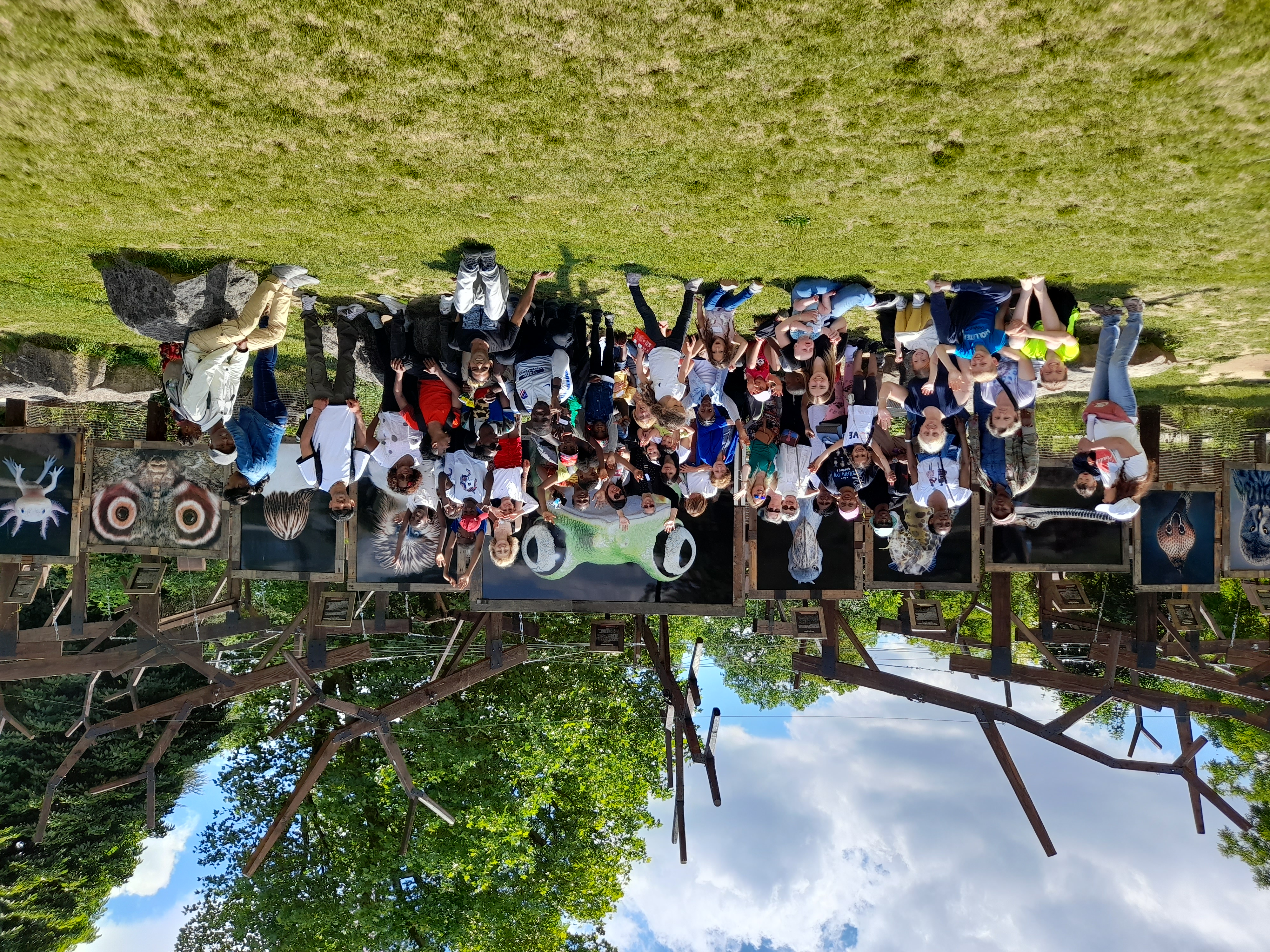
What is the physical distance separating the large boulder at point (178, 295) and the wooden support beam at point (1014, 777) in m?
11.7

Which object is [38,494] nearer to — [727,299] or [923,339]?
[727,299]

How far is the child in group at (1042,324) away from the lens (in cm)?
788

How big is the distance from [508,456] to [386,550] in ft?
12.5

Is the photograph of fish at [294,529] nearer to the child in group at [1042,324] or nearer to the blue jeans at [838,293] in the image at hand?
the blue jeans at [838,293]

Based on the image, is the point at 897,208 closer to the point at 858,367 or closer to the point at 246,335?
the point at 858,367

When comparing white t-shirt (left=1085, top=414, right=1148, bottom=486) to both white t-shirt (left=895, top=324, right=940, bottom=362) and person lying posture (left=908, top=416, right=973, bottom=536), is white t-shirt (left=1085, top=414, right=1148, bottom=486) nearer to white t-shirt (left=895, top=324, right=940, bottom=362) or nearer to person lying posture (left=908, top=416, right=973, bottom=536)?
person lying posture (left=908, top=416, right=973, bottom=536)

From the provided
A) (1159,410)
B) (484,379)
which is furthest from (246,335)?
(1159,410)

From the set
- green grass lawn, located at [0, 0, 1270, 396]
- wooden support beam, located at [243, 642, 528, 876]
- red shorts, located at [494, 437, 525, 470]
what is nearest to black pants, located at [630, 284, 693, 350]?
green grass lawn, located at [0, 0, 1270, 396]

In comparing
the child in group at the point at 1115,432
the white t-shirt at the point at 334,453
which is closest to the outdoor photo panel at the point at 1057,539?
the child in group at the point at 1115,432

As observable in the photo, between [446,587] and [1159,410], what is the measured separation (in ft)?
→ 39.2

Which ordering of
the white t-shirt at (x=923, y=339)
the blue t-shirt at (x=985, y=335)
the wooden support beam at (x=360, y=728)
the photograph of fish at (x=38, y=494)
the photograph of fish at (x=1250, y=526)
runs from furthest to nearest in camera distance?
the photograph of fish at (x=1250, y=526)
the photograph of fish at (x=38, y=494)
the wooden support beam at (x=360, y=728)
the white t-shirt at (x=923, y=339)
the blue t-shirt at (x=985, y=335)

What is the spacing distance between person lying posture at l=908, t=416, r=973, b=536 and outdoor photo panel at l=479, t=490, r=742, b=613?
313 cm

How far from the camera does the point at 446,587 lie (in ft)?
35.4

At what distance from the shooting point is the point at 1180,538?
449 inches
